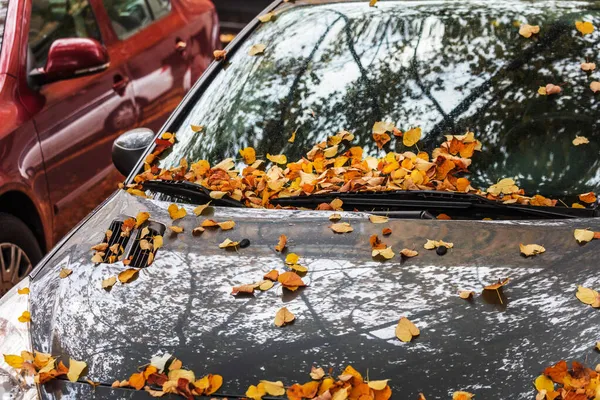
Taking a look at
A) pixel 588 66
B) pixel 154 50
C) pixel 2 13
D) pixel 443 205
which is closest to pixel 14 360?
pixel 443 205

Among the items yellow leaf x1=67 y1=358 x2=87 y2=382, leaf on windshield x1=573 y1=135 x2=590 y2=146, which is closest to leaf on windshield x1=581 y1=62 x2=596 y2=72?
leaf on windshield x1=573 y1=135 x2=590 y2=146

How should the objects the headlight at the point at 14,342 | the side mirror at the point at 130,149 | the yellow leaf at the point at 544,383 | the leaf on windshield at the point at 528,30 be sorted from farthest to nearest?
the side mirror at the point at 130,149
the leaf on windshield at the point at 528,30
the headlight at the point at 14,342
the yellow leaf at the point at 544,383

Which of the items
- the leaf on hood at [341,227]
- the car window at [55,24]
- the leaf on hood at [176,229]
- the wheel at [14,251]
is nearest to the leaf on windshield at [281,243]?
the leaf on hood at [341,227]

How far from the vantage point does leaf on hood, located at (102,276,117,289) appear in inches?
122

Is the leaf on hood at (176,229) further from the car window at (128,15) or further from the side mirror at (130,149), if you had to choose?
the car window at (128,15)

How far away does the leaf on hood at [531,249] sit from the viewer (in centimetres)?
285

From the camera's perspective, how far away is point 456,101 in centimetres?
358

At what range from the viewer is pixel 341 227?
10.1 feet

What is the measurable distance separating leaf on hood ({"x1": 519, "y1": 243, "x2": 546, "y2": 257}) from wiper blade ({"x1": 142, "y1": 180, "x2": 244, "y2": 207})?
985 millimetres

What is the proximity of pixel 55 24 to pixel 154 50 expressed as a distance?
0.77 meters

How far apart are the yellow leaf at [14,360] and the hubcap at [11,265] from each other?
1770mm

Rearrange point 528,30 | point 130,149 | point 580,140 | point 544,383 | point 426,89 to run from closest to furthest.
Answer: point 544,383 < point 580,140 < point 426,89 < point 528,30 < point 130,149

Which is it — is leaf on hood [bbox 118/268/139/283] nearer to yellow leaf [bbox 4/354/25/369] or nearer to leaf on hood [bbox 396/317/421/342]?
yellow leaf [bbox 4/354/25/369]

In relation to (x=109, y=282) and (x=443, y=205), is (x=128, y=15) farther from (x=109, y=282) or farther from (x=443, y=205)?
(x=443, y=205)
